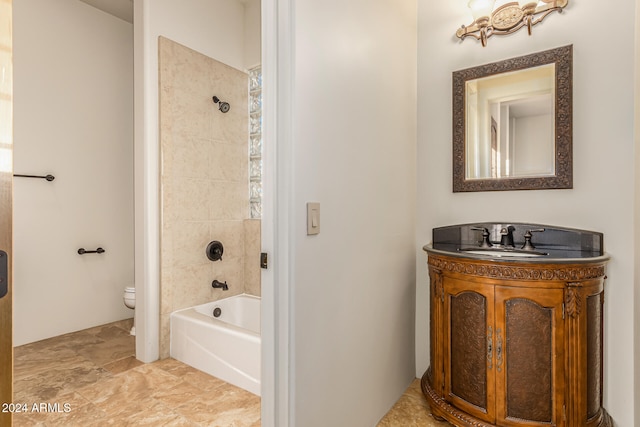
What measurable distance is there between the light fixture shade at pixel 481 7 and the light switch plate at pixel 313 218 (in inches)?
62.7

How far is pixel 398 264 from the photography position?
1991 millimetres

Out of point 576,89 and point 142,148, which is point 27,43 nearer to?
point 142,148

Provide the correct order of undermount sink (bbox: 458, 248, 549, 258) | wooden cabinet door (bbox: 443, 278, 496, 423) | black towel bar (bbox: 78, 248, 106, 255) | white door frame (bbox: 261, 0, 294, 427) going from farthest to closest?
black towel bar (bbox: 78, 248, 106, 255)
undermount sink (bbox: 458, 248, 549, 258)
wooden cabinet door (bbox: 443, 278, 496, 423)
white door frame (bbox: 261, 0, 294, 427)

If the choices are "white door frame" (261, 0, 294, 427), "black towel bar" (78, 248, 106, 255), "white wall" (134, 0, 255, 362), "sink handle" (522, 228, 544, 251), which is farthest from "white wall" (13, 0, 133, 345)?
"sink handle" (522, 228, 544, 251)

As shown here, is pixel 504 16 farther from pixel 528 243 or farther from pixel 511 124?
pixel 528 243

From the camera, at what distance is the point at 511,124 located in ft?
6.36

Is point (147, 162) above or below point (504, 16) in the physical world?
below

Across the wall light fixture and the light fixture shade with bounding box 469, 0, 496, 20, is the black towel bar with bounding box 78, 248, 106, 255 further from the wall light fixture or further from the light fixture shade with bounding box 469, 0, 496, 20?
the light fixture shade with bounding box 469, 0, 496, 20

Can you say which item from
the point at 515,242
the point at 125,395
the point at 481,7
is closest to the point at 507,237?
the point at 515,242

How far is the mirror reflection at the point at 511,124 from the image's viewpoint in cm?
184

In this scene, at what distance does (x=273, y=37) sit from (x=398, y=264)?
4.43 ft

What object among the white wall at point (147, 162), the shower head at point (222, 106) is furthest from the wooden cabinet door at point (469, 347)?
the shower head at point (222, 106)

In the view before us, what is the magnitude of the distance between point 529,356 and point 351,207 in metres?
1.00

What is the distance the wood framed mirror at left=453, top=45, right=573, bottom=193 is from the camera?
5.86 ft
